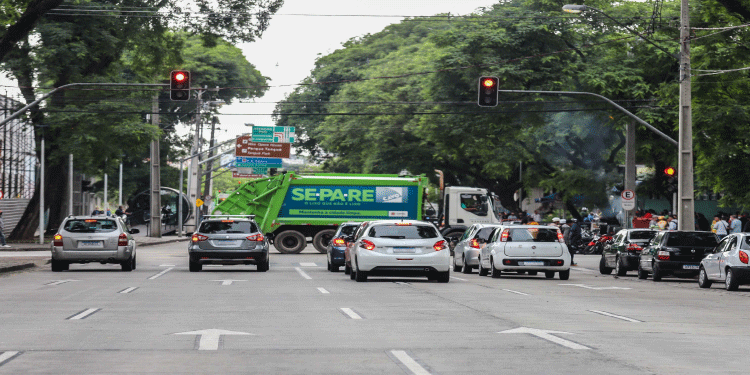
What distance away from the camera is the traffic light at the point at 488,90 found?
33.4 m

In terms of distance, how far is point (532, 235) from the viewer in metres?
27.7

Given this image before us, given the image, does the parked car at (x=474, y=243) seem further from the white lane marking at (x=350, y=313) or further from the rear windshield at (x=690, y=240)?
the white lane marking at (x=350, y=313)

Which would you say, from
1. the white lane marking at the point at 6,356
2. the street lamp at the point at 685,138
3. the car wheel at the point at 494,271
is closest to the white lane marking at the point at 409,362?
the white lane marking at the point at 6,356

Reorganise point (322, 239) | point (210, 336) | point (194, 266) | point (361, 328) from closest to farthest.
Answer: point (210, 336) < point (361, 328) < point (194, 266) < point (322, 239)

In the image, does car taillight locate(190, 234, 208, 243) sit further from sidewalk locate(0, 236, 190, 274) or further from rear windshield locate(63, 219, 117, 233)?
sidewalk locate(0, 236, 190, 274)

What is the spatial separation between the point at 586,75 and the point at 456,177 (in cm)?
2480

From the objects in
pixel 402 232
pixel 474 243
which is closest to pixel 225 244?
pixel 402 232

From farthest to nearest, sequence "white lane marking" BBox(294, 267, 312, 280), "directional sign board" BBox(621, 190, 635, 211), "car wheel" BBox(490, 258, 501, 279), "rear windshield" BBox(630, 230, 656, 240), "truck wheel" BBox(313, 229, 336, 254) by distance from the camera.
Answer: "truck wheel" BBox(313, 229, 336, 254) → "directional sign board" BBox(621, 190, 635, 211) → "rear windshield" BBox(630, 230, 656, 240) → "car wheel" BBox(490, 258, 501, 279) → "white lane marking" BBox(294, 267, 312, 280)

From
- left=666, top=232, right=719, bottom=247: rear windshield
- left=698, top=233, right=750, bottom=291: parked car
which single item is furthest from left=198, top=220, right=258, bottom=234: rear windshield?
left=698, top=233, right=750, bottom=291: parked car

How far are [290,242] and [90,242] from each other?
59.8 feet

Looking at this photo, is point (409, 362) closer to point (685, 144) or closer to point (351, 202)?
point (685, 144)

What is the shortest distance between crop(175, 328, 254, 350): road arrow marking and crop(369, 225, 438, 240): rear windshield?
11.6m

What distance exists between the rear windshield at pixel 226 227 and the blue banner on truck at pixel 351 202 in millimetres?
17401

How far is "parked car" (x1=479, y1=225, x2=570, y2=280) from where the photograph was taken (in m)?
27.6
